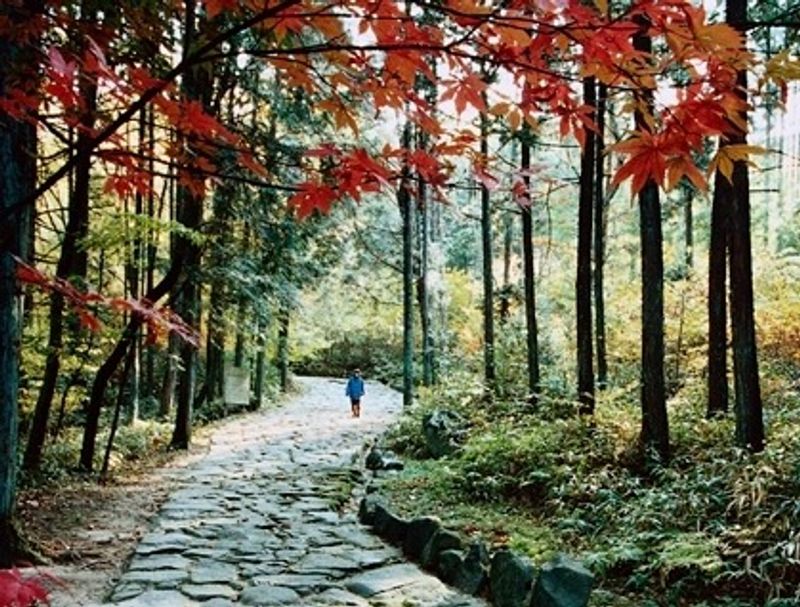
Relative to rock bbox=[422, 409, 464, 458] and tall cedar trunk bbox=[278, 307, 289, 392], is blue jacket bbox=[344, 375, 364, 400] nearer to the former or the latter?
tall cedar trunk bbox=[278, 307, 289, 392]

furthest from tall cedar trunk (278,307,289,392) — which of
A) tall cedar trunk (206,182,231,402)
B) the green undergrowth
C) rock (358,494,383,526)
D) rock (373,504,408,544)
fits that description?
rock (373,504,408,544)

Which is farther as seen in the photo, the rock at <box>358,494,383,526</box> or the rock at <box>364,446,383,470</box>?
the rock at <box>364,446,383,470</box>

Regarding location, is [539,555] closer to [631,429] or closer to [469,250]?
[631,429]

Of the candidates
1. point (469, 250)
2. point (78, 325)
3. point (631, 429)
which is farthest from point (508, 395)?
point (469, 250)

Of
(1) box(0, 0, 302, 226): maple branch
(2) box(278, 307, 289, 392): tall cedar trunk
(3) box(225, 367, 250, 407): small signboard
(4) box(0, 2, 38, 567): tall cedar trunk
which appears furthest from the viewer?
(2) box(278, 307, 289, 392): tall cedar trunk

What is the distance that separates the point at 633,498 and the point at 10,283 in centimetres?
523

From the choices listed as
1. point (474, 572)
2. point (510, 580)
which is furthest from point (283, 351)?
point (510, 580)

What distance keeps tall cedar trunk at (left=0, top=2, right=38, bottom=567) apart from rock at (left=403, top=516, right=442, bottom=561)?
2.98 metres

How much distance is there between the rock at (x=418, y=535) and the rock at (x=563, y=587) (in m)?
1.78

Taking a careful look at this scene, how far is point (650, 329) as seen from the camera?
7438mm

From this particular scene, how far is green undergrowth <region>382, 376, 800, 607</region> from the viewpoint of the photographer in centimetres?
453

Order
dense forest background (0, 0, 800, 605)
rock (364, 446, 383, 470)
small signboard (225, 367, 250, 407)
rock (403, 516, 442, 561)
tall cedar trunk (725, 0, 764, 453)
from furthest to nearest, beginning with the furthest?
1. small signboard (225, 367, 250, 407)
2. rock (364, 446, 383, 470)
3. tall cedar trunk (725, 0, 764, 453)
4. rock (403, 516, 442, 561)
5. dense forest background (0, 0, 800, 605)


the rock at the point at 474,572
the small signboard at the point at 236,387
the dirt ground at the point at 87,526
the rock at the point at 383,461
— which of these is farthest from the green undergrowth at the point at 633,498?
the small signboard at the point at 236,387

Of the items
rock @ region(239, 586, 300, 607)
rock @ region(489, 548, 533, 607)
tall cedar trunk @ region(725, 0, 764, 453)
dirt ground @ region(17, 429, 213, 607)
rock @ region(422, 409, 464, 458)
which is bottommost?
rock @ region(239, 586, 300, 607)
